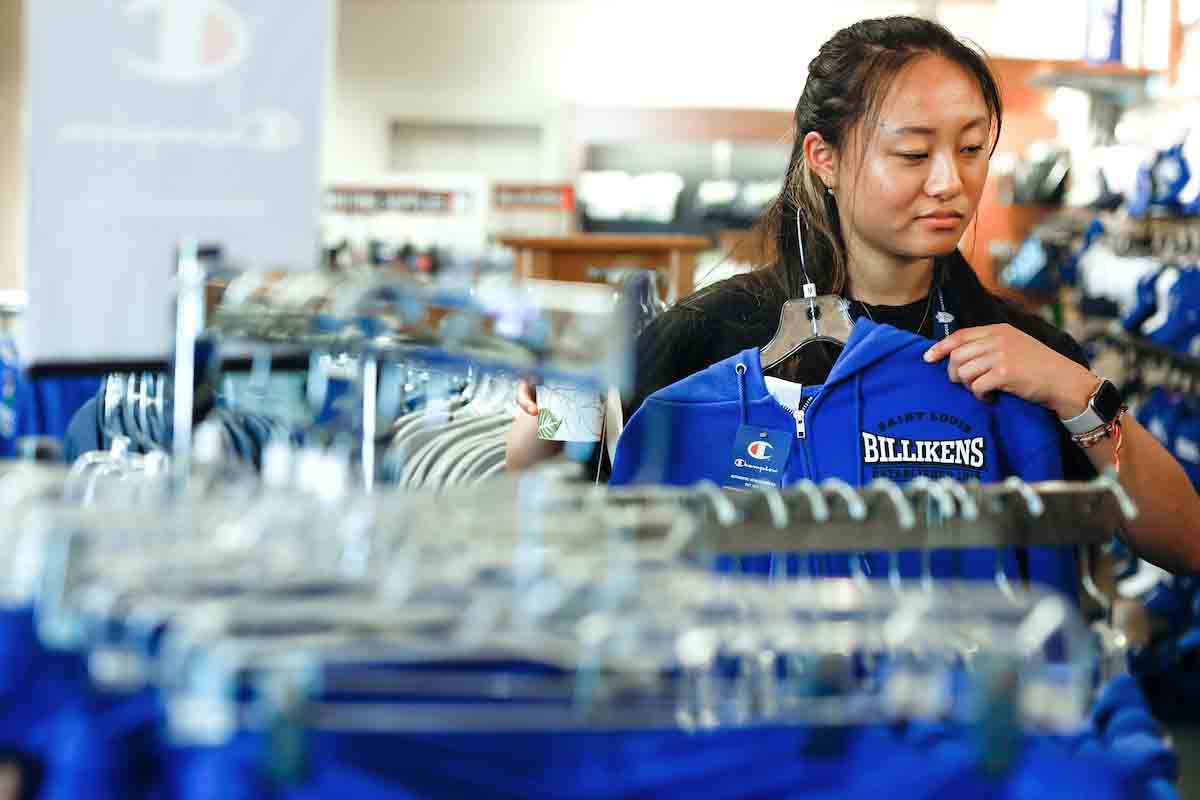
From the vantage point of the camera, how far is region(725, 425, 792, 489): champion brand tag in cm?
157

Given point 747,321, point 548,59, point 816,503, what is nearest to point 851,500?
point 816,503

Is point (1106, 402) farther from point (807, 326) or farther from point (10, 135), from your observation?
point (10, 135)

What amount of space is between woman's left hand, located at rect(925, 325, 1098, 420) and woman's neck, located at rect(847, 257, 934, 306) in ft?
1.07

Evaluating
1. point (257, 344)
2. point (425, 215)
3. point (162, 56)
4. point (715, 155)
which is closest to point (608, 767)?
point (257, 344)

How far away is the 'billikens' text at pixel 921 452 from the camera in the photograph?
1573mm

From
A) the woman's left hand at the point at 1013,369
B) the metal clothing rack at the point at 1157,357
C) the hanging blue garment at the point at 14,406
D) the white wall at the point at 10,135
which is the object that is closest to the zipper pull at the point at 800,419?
the woman's left hand at the point at 1013,369

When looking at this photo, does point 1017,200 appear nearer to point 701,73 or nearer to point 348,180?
point 701,73

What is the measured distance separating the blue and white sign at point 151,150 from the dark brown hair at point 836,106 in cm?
84

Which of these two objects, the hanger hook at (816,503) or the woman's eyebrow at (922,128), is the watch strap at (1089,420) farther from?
the hanger hook at (816,503)

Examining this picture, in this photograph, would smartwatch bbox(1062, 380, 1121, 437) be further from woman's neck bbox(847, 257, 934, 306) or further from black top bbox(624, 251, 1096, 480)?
woman's neck bbox(847, 257, 934, 306)

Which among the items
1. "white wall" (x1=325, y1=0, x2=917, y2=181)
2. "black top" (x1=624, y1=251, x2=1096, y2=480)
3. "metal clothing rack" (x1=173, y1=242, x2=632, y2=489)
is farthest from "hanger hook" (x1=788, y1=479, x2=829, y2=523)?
"white wall" (x1=325, y1=0, x2=917, y2=181)

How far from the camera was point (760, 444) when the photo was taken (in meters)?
1.58

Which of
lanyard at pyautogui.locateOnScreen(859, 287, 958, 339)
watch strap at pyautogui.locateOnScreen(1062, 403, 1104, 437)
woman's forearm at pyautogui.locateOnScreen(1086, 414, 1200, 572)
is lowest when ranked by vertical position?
woman's forearm at pyautogui.locateOnScreen(1086, 414, 1200, 572)

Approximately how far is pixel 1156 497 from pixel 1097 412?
169 millimetres
